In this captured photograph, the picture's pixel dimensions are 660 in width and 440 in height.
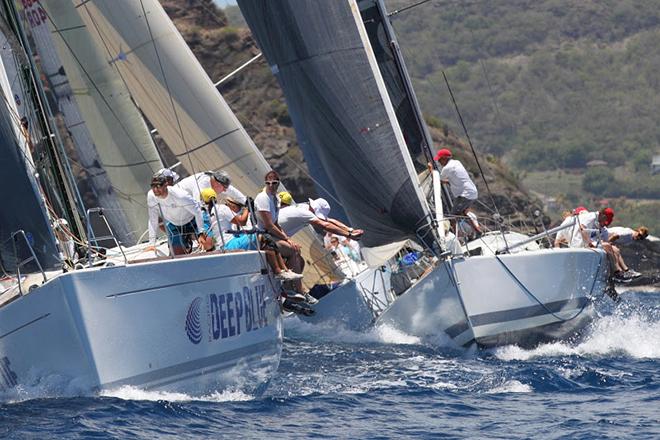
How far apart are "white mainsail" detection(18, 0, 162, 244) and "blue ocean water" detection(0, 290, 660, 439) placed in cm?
397

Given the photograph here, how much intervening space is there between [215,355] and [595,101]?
90316 mm

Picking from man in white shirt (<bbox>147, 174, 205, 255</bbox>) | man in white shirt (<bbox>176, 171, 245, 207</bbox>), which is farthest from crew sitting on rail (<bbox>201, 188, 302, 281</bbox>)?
man in white shirt (<bbox>176, 171, 245, 207</bbox>)

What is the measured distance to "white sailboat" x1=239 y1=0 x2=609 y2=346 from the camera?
40.7ft

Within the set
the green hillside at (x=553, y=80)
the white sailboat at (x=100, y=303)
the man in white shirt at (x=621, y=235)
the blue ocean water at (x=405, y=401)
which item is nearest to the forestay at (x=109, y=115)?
the blue ocean water at (x=405, y=401)

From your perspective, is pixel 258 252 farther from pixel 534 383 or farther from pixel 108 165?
pixel 108 165

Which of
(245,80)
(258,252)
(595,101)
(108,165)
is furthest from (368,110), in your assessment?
(595,101)

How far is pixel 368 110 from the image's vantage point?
13.2 m

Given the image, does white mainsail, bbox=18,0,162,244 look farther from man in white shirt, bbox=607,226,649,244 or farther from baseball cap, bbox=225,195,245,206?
man in white shirt, bbox=607,226,649,244

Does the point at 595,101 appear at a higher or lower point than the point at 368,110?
lower

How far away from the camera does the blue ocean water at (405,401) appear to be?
329 inches

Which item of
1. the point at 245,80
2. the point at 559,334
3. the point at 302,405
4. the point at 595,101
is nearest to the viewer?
the point at 302,405

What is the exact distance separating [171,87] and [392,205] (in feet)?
12.0

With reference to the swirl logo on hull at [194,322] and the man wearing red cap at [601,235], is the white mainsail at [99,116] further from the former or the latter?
the swirl logo on hull at [194,322]

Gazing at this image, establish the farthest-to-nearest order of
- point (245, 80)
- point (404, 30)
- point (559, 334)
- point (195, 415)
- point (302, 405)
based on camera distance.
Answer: point (404, 30) < point (245, 80) < point (559, 334) < point (302, 405) < point (195, 415)
